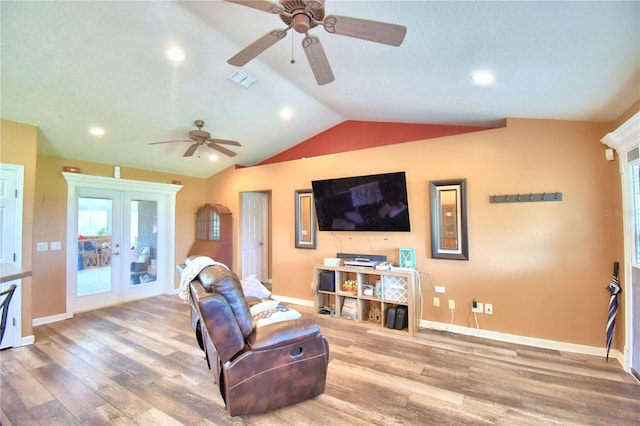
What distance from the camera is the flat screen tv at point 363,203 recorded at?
3.81 metres

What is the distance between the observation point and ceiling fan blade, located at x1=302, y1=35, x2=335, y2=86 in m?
1.72

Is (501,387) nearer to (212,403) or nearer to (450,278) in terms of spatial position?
(450,278)

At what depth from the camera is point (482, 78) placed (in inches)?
97.0

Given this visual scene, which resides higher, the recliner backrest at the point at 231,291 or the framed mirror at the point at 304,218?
the framed mirror at the point at 304,218

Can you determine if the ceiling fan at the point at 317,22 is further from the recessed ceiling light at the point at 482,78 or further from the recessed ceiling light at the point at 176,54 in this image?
the recessed ceiling light at the point at 176,54

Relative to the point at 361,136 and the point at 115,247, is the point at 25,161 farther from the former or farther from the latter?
the point at 361,136

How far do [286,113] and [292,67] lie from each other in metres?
1.15

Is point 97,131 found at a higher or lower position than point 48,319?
higher

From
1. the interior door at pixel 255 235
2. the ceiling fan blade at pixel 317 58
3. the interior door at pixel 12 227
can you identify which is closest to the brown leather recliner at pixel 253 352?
the ceiling fan blade at pixel 317 58

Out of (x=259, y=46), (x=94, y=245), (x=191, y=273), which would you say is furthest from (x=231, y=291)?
(x=94, y=245)

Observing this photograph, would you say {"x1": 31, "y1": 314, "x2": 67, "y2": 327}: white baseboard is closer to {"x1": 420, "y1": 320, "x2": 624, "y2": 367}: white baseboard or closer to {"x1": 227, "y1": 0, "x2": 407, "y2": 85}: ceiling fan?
{"x1": 227, "y1": 0, "x2": 407, "y2": 85}: ceiling fan

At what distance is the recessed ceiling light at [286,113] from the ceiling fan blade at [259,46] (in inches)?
84.2

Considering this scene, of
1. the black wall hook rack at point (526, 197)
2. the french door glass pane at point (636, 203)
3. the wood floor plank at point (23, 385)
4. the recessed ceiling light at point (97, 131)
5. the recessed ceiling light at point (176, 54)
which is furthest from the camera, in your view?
the recessed ceiling light at point (97, 131)

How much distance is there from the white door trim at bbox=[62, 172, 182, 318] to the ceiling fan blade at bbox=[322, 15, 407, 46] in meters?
4.71
